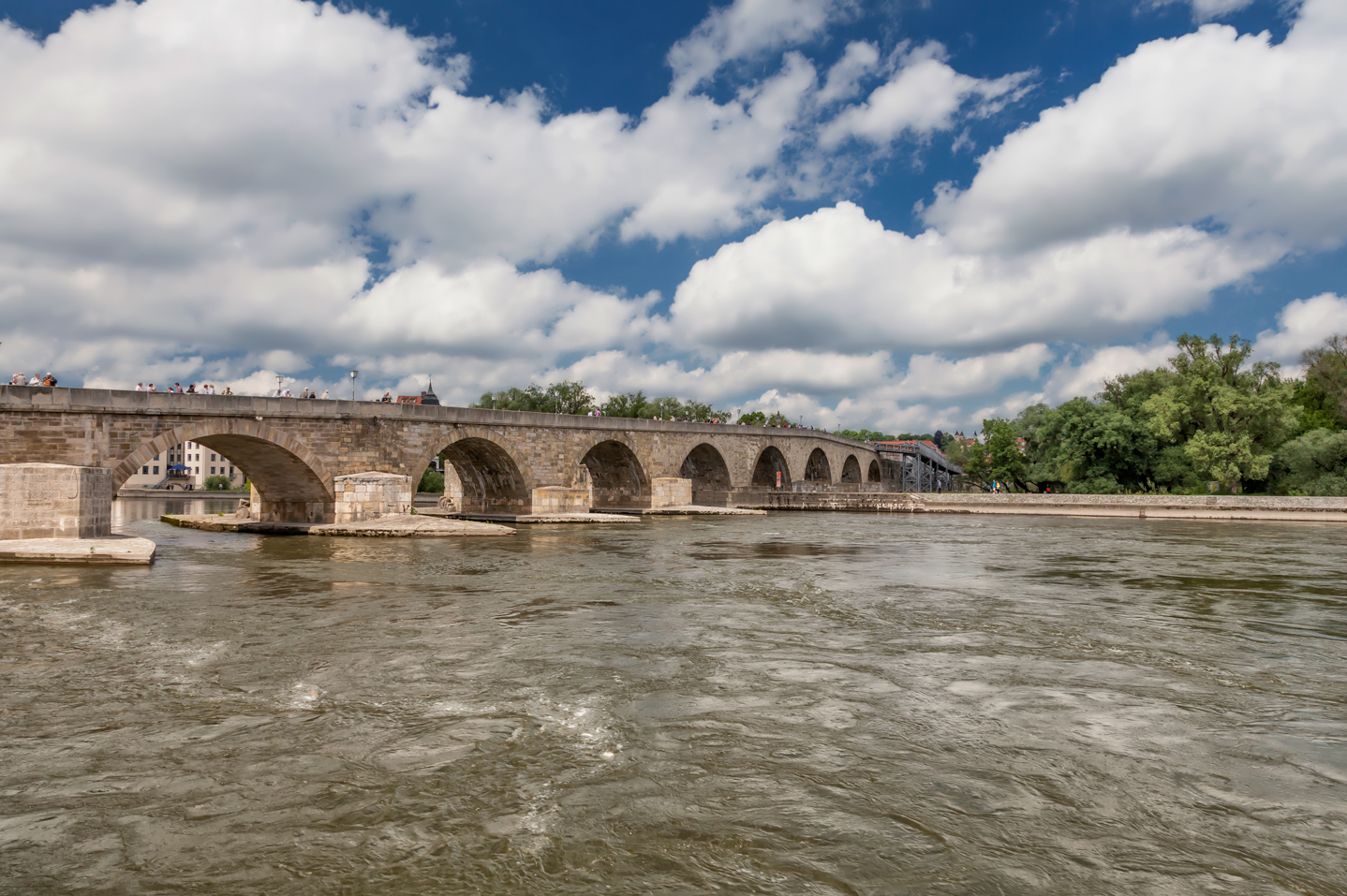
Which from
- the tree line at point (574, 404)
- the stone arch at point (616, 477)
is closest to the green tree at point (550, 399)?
the tree line at point (574, 404)

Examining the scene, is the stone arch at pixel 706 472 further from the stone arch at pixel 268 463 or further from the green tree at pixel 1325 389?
the green tree at pixel 1325 389

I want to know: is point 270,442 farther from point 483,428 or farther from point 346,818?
point 346,818

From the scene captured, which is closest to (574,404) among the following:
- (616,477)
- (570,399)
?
(570,399)

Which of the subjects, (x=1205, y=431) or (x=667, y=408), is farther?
(x=667, y=408)

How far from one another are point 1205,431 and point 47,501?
45346 millimetres

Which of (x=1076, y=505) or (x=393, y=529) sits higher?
(x=1076, y=505)

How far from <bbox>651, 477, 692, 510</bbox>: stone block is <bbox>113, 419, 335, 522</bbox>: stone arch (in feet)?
52.2

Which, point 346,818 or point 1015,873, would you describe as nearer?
point 1015,873

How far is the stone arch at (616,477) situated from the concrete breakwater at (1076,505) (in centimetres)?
640

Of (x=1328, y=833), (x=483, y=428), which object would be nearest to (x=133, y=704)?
(x=1328, y=833)

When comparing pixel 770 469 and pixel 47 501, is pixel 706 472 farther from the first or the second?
pixel 47 501

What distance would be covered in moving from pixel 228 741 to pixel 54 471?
1418 centimetres

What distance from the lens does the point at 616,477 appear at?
38.1 meters

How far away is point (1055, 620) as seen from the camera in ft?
32.6
